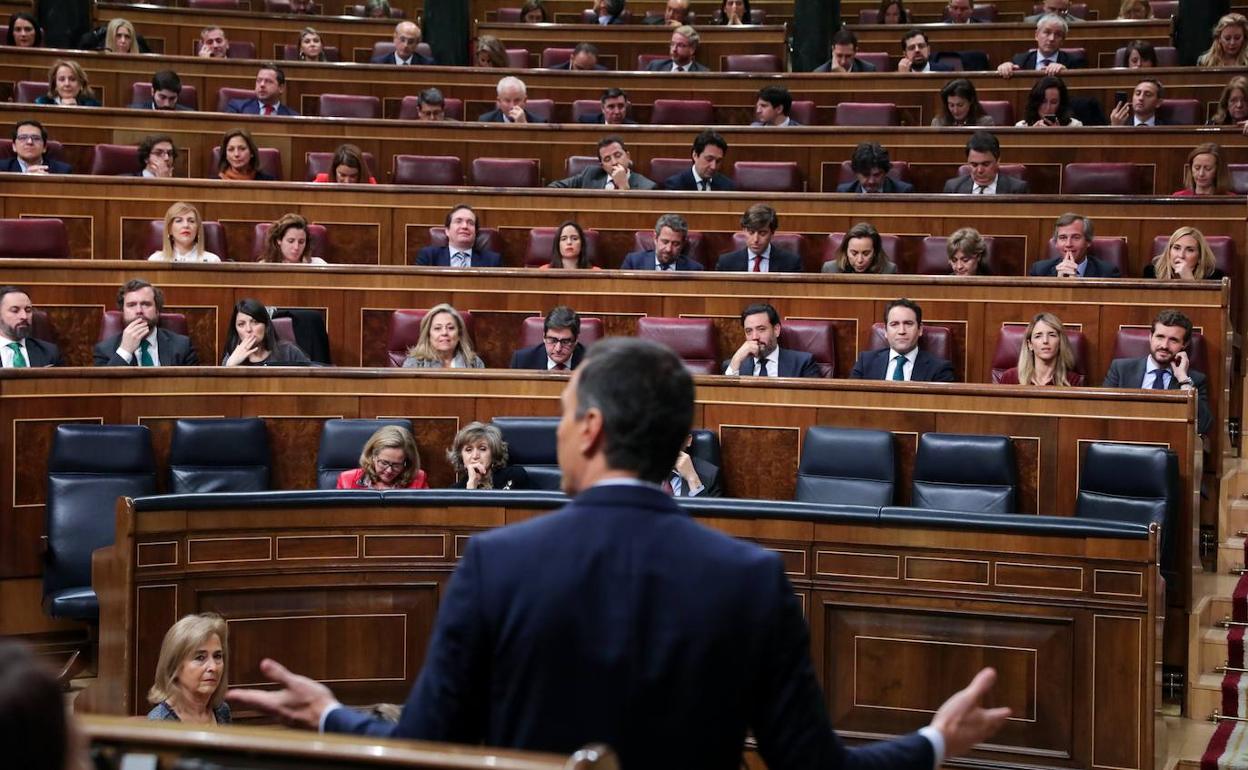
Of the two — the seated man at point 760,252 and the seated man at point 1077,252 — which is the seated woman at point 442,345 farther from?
the seated man at point 1077,252

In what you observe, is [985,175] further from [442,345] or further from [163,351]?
[163,351]

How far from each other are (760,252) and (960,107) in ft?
5.06

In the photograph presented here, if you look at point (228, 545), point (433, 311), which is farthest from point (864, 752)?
point (433, 311)

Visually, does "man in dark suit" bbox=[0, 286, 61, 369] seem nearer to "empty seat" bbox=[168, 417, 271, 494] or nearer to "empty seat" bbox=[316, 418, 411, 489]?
"empty seat" bbox=[168, 417, 271, 494]

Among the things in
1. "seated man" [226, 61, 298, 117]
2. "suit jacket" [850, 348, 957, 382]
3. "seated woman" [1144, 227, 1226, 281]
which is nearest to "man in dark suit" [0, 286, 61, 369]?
"seated man" [226, 61, 298, 117]

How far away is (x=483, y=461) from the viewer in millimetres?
3812

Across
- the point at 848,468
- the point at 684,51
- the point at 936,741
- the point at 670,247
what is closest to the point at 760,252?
the point at 670,247

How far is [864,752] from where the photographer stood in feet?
4.35

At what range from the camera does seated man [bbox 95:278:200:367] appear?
14.2 ft

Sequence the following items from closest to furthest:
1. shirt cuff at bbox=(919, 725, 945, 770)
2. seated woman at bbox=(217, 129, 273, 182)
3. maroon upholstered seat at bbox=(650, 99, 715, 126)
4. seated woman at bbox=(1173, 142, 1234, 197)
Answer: shirt cuff at bbox=(919, 725, 945, 770) → seated woman at bbox=(1173, 142, 1234, 197) → seated woman at bbox=(217, 129, 273, 182) → maroon upholstered seat at bbox=(650, 99, 715, 126)

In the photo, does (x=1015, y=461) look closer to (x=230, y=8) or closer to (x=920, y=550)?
(x=920, y=550)

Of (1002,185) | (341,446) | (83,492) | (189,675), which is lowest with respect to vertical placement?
(189,675)

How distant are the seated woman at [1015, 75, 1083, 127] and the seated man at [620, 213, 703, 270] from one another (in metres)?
1.76

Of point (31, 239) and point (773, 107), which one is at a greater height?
point (773, 107)
